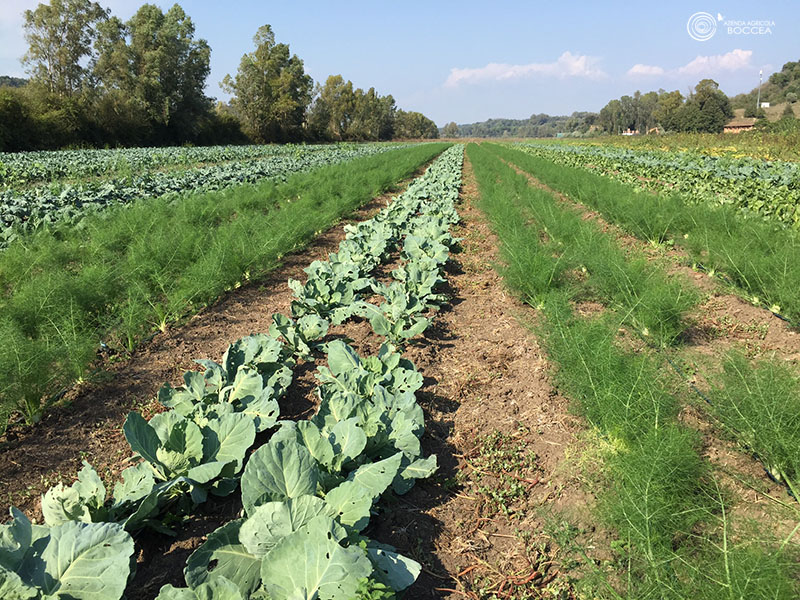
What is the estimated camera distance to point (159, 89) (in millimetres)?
44688

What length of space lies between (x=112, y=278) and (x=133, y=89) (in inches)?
1921

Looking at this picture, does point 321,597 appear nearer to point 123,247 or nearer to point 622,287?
point 622,287

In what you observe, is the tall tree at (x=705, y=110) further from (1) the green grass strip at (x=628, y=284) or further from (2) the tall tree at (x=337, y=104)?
(1) the green grass strip at (x=628, y=284)

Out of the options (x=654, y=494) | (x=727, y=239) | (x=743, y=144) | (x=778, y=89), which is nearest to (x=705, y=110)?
(x=743, y=144)

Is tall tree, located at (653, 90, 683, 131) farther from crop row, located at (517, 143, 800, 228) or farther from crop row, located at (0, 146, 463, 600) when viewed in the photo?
crop row, located at (0, 146, 463, 600)

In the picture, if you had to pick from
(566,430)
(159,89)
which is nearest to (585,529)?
(566,430)

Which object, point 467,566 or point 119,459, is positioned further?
point 119,459

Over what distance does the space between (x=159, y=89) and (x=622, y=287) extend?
50.5m

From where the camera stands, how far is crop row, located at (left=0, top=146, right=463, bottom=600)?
170cm

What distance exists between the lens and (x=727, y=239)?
6418 mm

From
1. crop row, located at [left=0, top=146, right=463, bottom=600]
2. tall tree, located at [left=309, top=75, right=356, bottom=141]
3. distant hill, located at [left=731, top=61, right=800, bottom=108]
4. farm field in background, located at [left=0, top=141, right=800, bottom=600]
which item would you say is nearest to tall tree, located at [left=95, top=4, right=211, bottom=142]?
tall tree, located at [left=309, top=75, right=356, bottom=141]

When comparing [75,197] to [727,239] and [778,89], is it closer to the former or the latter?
[727,239]

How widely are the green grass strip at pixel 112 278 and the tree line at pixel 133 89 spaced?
3143 centimetres

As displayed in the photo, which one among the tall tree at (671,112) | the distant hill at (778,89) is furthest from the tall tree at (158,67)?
the distant hill at (778,89)
